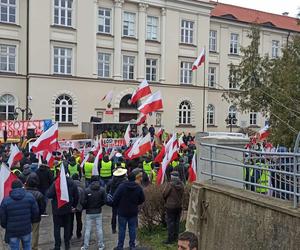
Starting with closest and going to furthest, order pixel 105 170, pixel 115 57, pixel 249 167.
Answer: pixel 249 167 < pixel 105 170 < pixel 115 57

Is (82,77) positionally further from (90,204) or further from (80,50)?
(90,204)

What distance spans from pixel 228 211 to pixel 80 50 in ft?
96.2

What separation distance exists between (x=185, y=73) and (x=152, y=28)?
5333 millimetres

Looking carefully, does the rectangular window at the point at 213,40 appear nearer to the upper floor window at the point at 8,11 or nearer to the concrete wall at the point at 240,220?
the upper floor window at the point at 8,11

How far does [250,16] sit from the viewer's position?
47.0m

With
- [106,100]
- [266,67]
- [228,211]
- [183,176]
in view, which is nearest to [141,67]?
[106,100]

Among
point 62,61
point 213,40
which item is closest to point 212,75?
point 213,40

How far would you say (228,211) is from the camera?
6586mm

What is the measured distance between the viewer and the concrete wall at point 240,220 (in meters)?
5.50

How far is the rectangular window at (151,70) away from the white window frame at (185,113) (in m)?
3.76

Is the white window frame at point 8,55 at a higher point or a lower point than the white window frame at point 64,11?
lower

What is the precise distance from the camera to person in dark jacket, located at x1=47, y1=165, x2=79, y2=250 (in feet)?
28.1

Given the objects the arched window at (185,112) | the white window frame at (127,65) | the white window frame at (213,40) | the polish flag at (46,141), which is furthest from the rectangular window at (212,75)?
the polish flag at (46,141)

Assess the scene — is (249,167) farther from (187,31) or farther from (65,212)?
(187,31)
